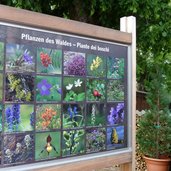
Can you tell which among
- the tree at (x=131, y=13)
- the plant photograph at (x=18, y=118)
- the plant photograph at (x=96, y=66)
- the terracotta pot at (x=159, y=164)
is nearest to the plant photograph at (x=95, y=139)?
the plant photograph at (x=96, y=66)

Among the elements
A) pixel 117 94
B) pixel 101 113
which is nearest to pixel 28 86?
pixel 101 113

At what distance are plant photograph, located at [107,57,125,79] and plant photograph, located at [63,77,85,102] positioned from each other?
0.39m

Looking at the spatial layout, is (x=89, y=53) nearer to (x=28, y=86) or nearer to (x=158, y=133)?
(x=28, y=86)

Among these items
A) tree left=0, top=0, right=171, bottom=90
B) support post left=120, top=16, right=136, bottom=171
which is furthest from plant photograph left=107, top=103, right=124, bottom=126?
tree left=0, top=0, right=171, bottom=90

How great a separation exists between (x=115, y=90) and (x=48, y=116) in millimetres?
880

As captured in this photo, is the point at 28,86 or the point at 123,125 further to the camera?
the point at 123,125

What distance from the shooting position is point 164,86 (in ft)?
15.2

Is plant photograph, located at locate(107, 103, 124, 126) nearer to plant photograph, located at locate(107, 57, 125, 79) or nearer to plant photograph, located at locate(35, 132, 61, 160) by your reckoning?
plant photograph, located at locate(107, 57, 125, 79)

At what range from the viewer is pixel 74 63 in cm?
282

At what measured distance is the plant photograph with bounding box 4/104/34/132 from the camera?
92.7 inches

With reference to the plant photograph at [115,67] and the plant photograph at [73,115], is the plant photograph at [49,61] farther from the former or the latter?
the plant photograph at [115,67]

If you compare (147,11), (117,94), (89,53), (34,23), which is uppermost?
(147,11)

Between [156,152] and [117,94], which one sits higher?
[117,94]

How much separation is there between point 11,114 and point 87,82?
0.84m
